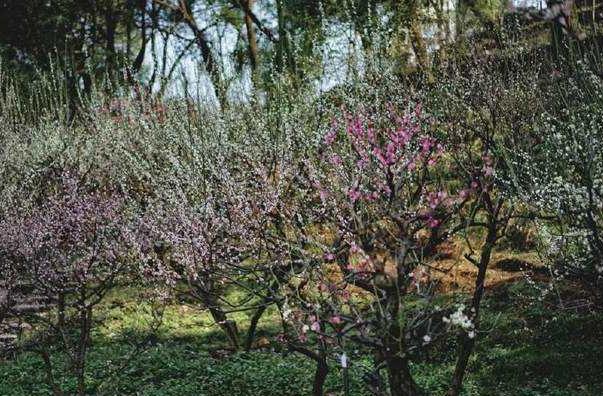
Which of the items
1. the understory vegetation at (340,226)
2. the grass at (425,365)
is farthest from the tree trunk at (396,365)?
the grass at (425,365)

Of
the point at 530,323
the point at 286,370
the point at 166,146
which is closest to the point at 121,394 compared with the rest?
the point at 286,370

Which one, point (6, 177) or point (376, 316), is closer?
point (376, 316)

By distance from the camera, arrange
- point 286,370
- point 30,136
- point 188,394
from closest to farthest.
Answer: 1. point 188,394
2. point 286,370
3. point 30,136

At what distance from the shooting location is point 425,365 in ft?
31.4

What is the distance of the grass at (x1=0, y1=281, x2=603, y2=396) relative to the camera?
839 cm

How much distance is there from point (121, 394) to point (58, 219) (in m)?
3.18

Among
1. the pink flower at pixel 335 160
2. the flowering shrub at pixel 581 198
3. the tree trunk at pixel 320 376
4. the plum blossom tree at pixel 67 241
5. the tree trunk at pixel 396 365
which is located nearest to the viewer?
the flowering shrub at pixel 581 198

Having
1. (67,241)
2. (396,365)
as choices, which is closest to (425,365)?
(396,365)

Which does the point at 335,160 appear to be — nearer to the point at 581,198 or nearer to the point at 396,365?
the point at 396,365

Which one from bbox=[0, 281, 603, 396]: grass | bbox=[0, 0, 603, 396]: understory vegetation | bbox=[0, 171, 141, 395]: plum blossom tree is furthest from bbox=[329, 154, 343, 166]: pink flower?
bbox=[0, 171, 141, 395]: plum blossom tree

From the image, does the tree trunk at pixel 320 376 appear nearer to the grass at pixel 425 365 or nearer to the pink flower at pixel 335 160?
the grass at pixel 425 365

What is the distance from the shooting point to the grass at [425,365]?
8391 mm

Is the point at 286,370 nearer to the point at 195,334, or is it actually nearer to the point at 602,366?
the point at 195,334

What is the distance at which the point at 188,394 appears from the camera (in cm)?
898
